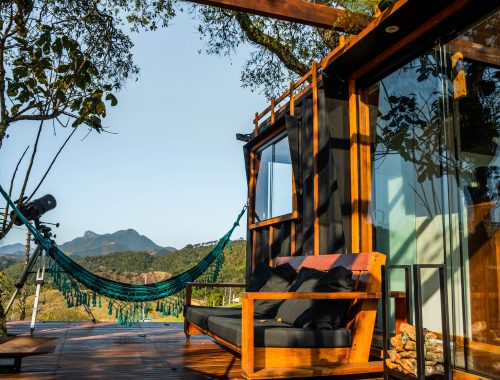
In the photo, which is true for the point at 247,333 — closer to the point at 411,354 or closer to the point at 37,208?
the point at 411,354

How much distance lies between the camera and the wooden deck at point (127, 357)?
2840 millimetres

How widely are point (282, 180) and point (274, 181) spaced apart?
0.23 meters

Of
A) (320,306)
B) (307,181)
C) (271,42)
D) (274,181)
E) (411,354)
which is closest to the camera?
(411,354)

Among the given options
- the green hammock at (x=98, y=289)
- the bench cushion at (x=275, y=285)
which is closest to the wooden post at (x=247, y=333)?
the bench cushion at (x=275, y=285)

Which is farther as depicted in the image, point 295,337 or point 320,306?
point 320,306

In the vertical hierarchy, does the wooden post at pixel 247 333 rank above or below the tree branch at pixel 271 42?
below

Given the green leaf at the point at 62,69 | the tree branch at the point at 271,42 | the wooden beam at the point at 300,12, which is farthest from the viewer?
the tree branch at the point at 271,42

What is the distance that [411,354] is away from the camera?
7.86 feet

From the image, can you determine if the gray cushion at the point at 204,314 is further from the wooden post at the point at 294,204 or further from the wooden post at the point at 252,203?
the wooden post at the point at 252,203

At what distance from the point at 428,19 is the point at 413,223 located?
129 cm

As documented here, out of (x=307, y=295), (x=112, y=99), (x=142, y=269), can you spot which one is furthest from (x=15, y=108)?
(x=142, y=269)

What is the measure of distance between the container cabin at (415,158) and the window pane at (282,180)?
1.2 inches

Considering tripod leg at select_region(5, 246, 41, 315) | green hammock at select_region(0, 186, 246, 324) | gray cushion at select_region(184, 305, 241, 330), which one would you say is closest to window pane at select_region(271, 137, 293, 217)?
gray cushion at select_region(184, 305, 241, 330)

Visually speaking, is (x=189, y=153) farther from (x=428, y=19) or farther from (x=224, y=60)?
(x=428, y=19)
